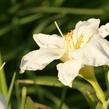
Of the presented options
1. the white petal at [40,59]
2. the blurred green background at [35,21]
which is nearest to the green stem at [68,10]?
the blurred green background at [35,21]

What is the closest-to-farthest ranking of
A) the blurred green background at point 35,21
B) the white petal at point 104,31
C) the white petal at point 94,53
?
the white petal at point 94,53
the white petal at point 104,31
the blurred green background at point 35,21

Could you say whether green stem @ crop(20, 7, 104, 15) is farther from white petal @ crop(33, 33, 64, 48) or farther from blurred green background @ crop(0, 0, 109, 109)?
white petal @ crop(33, 33, 64, 48)

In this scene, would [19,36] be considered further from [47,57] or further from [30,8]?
[47,57]

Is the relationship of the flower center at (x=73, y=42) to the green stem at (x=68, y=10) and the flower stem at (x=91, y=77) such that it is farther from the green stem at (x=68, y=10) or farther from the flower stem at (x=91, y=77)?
the green stem at (x=68, y=10)

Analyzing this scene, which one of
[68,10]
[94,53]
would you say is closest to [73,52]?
[94,53]

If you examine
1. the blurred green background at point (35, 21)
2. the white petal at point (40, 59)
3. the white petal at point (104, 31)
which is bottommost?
the blurred green background at point (35, 21)

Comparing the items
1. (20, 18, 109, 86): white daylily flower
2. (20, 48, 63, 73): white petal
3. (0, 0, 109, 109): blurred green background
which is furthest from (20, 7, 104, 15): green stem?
(20, 48, 63, 73): white petal

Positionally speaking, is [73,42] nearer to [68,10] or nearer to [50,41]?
[50,41]

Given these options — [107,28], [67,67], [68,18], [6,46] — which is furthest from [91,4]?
[67,67]
